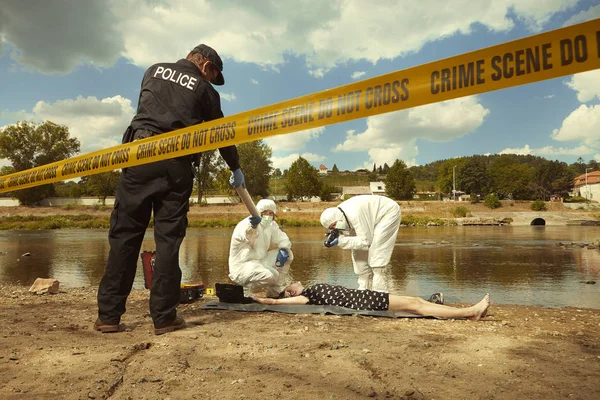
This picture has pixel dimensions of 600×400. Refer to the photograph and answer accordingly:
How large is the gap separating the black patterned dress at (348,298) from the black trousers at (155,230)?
1642 millimetres

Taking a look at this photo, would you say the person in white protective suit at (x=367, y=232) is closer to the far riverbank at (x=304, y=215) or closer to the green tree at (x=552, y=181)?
the far riverbank at (x=304, y=215)

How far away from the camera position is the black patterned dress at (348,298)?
13.3 feet

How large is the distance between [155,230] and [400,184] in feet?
237

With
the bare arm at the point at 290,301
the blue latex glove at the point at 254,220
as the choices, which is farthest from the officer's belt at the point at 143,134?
the bare arm at the point at 290,301

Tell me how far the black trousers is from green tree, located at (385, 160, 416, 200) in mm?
70652

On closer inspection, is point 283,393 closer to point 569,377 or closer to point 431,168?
point 569,377

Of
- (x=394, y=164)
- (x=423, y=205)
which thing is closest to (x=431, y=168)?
(x=394, y=164)

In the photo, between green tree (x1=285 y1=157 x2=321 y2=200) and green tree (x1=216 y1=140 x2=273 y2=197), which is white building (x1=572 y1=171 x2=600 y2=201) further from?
green tree (x1=216 y1=140 x2=273 y2=197)

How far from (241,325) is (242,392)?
1507 millimetres

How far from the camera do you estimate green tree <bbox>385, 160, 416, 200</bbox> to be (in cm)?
7250

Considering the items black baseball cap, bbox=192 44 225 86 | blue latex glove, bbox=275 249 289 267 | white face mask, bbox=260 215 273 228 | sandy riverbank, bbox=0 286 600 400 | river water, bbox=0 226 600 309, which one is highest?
black baseball cap, bbox=192 44 225 86

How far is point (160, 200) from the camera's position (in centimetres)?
331

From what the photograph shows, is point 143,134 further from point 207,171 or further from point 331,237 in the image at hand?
point 207,171

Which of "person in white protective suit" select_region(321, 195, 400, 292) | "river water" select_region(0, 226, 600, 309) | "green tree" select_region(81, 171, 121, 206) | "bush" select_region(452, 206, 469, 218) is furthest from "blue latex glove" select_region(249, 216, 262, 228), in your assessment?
"green tree" select_region(81, 171, 121, 206)
